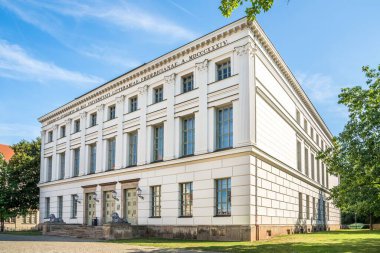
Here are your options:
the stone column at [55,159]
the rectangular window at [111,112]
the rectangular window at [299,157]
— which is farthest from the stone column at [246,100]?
the stone column at [55,159]

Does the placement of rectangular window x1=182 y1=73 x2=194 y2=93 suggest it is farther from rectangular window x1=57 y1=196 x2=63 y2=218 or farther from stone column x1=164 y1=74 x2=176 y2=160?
rectangular window x1=57 y1=196 x2=63 y2=218

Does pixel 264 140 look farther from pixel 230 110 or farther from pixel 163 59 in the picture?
pixel 163 59

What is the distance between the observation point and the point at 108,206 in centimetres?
3431

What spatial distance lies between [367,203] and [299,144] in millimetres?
14204

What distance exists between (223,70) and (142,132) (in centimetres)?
853

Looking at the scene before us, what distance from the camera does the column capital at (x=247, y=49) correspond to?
2492 cm

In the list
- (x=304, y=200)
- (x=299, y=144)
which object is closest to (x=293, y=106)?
(x=299, y=144)

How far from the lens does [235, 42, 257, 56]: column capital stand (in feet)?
81.8

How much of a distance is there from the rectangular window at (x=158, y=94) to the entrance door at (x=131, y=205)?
22.5 feet

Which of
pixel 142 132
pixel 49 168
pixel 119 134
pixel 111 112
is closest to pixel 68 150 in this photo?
pixel 49 168

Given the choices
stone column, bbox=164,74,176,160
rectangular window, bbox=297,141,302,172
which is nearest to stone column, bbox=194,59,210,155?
stone column, bbox=164,74,176,160

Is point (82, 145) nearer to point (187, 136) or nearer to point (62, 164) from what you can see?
point (62, 164)

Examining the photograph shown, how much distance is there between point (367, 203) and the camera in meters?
23.5

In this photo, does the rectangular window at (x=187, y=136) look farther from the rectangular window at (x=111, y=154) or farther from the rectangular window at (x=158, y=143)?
the rectangular window at (x=111, y=154)
